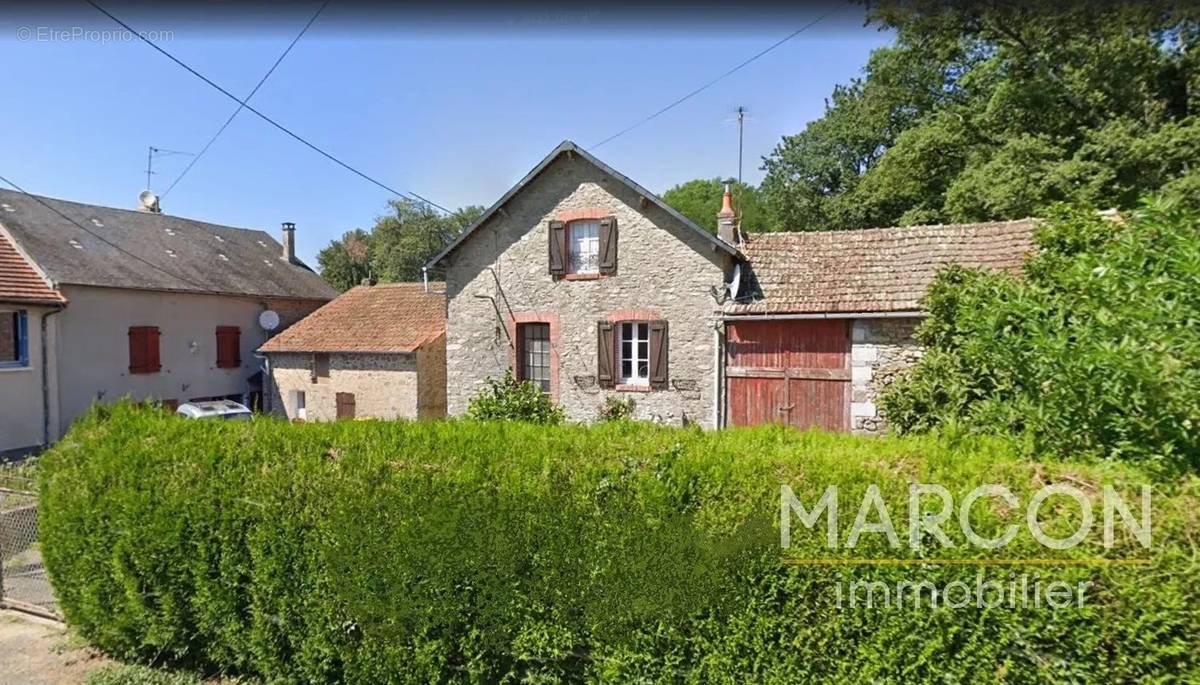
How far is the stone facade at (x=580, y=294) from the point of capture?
12.2 m

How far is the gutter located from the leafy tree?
3634cm

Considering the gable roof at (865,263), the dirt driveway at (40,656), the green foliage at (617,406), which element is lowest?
the dirt driveway at (40,656)

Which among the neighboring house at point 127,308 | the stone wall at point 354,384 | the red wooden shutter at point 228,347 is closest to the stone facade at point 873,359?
the stone wall at point 354,384

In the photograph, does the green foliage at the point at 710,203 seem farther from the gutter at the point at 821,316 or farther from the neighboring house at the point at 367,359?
the gutter at the point at 821,316

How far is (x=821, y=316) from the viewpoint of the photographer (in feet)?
35.3

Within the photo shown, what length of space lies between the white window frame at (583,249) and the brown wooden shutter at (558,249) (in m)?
0.10

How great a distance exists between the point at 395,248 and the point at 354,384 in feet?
84.5

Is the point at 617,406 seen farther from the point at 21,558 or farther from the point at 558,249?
the point at 21,558

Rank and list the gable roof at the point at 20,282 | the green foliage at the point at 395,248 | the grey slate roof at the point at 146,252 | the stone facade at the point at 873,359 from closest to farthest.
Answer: the stone facade at the point at 873,359
the gable roof at the point at 20,282
the grey slate roof at the point at 146,252
the green foliage at the point at 395,248

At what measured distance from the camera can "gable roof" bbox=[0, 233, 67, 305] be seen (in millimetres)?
15086

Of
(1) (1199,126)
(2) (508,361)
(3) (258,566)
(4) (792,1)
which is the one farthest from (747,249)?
(1) (1199,126)

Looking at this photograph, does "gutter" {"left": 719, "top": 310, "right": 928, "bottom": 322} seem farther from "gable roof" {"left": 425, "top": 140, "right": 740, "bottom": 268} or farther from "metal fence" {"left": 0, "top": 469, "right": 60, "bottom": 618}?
"metal fence" {"left": 0, "top": 469, "right": 60, "bottom": 618}

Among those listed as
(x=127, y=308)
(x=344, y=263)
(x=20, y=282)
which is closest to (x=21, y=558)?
(x=20, y=282)

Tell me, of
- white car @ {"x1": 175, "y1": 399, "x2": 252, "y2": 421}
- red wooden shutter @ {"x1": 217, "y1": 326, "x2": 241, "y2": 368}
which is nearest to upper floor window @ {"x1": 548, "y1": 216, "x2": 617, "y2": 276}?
white car @ {"x1": 175, "y1": 399, "x2": 252, "y2": 421}
